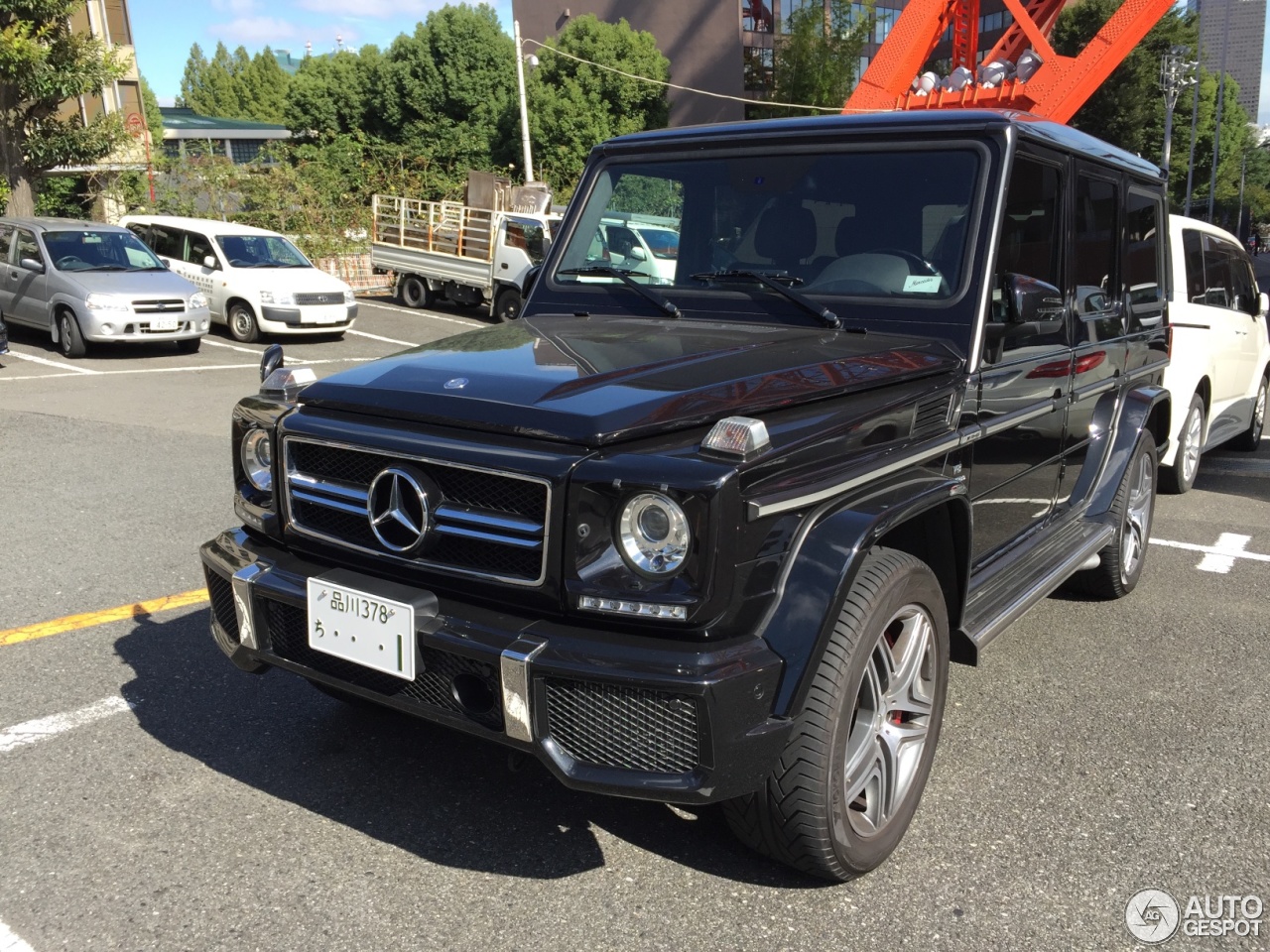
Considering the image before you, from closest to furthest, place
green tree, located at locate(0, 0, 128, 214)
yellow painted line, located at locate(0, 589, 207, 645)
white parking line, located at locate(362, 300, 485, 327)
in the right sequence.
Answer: yellow painted line, located at locate(0, 589, 207, 645), green tree, located at locate(0, 0, 128, 214), white parking line, located at locate(362, 300, 485, 327)

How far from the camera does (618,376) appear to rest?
111 inches

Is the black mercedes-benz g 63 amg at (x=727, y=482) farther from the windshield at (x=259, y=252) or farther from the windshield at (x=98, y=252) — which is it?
the windshield at (x=259, y=252)

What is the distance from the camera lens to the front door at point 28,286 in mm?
13500

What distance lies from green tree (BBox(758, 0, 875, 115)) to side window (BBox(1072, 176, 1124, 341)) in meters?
35.1

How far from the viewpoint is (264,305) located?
15164 millimetres

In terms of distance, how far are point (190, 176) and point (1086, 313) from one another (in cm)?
2260

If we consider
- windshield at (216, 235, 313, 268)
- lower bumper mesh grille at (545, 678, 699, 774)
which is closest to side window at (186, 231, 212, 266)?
windshield at (216, 235, 313, 268)

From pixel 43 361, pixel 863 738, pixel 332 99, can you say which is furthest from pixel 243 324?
pixel 332 99

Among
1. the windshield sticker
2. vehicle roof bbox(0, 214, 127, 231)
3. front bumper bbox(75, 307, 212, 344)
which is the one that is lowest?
front bumper bbox(75, 307, 212, 344)

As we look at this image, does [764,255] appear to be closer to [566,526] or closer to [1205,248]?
[566,526]

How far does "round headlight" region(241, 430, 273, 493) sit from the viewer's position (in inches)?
126

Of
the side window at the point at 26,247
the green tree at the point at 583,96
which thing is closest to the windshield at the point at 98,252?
the side window at the point at 26,247

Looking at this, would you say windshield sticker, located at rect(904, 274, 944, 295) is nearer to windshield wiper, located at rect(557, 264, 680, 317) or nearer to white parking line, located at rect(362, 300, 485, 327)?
windshield wiper, located at rect(557, 264, 680, 317)

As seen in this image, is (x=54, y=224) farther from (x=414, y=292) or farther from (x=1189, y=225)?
(x=1189, y=225)
